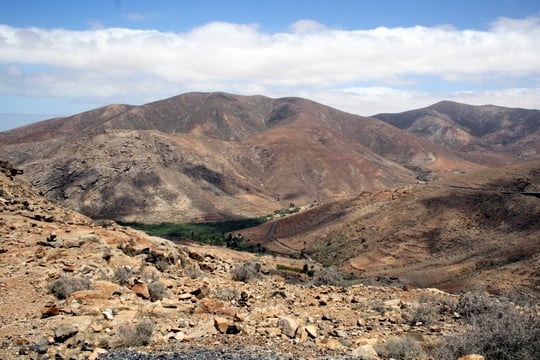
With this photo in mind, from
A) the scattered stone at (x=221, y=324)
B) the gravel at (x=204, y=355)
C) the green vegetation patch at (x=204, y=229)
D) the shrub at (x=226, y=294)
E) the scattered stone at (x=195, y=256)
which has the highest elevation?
the scattered stone at (x=221, y=324)

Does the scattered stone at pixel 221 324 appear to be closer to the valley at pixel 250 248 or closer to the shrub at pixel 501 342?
the valley at pixel 250 248

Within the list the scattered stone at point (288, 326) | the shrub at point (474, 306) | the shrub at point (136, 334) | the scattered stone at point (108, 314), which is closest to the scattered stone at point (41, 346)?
the shrub at point (136, 334)

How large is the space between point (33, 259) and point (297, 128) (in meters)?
170

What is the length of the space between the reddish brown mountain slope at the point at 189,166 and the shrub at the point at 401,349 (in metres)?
87.5

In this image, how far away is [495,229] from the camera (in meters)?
51.8

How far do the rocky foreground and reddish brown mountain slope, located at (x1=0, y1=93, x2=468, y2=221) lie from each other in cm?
7938

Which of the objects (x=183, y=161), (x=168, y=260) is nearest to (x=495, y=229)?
(x=168, y=260)

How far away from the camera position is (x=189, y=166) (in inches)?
4633

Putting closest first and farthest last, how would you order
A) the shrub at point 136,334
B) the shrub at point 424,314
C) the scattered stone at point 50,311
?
the shrub at point 136,334 < the scattered stone at point 50,311 < the shrub at point 424,314

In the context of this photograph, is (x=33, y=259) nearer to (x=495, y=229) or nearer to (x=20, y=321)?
(x=20, y=321)

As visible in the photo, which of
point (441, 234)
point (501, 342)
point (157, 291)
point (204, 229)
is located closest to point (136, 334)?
point (157, 291)

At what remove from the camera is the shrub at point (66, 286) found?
41.5 feet

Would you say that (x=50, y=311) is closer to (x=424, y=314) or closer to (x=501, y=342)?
(x=424, y=314)

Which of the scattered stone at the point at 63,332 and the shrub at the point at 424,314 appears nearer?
the scattered stone at the point at 63,332
